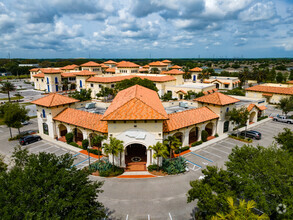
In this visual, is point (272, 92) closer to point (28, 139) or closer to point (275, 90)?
point (275, 90)

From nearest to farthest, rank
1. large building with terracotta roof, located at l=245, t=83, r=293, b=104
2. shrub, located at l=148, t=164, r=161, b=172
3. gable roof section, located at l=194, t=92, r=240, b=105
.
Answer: shrub, located at l=148, t=164, r=161, b=172 < gable roof section, located at l=194, t=92, r=240, b=105 < large building with terracotta roof, located at l=245, t=83, r=293, b=104

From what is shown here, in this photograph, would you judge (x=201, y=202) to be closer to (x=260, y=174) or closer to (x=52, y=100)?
(x=260, y=174)

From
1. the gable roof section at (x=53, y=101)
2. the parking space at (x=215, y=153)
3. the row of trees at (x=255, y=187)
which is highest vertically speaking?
the gable roof section at (x=53, y=101)

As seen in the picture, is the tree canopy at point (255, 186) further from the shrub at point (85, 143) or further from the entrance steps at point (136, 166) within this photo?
the shrub at point (85, 143)

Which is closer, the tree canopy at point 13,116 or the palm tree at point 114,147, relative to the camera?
the palm tree at point 114,147

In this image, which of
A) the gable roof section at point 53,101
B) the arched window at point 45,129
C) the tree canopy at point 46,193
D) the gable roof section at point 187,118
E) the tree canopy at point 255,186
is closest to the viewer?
the tree canopy at point 46,193

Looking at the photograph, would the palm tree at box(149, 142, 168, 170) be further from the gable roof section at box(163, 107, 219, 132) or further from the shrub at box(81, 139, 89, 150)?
the shrub at box(81, 139, 89, 150)

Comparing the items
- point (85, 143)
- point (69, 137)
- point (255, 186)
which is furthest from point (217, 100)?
point (69, 137)

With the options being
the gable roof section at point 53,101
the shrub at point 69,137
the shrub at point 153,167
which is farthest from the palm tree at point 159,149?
the gable roof section at point 53,101

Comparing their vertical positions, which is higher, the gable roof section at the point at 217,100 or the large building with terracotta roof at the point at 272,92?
the gable roof section at the point at 217,100

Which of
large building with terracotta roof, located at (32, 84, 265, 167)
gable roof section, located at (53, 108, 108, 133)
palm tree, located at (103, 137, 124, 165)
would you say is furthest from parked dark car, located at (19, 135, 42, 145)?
palm tree, located at (103, 137, 124, 165)
